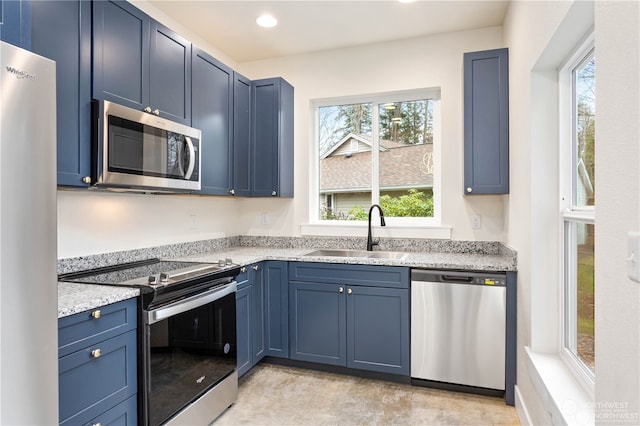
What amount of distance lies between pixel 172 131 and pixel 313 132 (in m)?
1.61

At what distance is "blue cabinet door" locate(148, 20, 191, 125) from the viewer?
87.7 inches

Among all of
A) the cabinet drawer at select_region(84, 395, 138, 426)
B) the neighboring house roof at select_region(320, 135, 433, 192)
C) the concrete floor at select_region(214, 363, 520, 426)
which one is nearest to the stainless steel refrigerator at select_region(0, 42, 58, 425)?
the cabinet drawer at select_region(84, 395, 138, 426)

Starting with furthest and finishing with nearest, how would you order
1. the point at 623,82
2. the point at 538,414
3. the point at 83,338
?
the point at 538,414 < the point at 83,338 < the point at 623,82

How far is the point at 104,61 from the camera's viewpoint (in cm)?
189

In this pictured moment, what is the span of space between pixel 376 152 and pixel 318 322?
5.30 ft

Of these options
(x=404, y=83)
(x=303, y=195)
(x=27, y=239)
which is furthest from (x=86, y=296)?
(x=404, y=83)

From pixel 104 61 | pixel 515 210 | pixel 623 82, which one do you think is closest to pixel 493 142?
pixel 515 210

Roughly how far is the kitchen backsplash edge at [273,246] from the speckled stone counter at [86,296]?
1.31 ft

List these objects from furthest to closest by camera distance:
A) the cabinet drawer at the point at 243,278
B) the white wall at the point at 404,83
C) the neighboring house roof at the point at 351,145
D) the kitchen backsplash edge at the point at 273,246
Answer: the neighboring house roof at the point at 351,145, the white wall at the point at 404,83, the cabinet drawer at the point at 243,278, the kitchen backsplash edge at the point at 273,246

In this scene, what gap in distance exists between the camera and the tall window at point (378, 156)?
332 centimetres

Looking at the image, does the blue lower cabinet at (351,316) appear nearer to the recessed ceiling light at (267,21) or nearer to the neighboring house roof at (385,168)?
the neighboring house roof at (385,168)

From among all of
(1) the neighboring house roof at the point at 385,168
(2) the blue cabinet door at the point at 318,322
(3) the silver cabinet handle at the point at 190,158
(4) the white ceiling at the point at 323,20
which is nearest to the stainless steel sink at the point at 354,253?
(2) the blue cabinet door at the point at 318,322

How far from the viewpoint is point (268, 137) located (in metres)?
3.32

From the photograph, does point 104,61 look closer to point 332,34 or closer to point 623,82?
point 332,34
